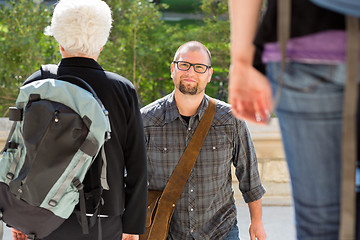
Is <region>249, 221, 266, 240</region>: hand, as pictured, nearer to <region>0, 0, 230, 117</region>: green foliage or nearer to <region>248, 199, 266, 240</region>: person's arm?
<region>248, 199, 266, 240</region>: person's arm

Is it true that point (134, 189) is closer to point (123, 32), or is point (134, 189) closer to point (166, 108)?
point (166, 108)

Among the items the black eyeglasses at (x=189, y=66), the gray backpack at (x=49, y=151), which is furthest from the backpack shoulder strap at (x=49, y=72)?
the black eyeglasses at (x=189, y=66)

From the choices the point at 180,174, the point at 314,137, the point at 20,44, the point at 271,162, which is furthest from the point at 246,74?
the point at 20,44

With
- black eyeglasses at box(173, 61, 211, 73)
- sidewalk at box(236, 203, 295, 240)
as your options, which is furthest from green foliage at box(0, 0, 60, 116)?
black eyeglasses at box(173, 61, 211, 73)

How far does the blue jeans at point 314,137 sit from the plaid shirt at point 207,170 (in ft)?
7.60

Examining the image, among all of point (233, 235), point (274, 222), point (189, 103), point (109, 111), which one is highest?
point (109, 111)

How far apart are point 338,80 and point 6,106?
19.9 ft

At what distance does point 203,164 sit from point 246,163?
28 centimetres

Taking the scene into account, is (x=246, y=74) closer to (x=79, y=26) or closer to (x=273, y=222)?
(x=79, y=26)

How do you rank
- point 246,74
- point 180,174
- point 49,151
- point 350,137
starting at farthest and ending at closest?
point 180,174, point 49,151, point 246,74, point 350,137

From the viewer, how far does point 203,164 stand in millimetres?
3574

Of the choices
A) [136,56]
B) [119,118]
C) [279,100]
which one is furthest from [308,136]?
[136,56]

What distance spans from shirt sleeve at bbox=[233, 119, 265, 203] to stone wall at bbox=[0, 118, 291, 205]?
7.96ft

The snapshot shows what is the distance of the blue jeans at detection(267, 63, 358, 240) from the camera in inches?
45.6
